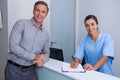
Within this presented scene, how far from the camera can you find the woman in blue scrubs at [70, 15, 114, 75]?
189 cm

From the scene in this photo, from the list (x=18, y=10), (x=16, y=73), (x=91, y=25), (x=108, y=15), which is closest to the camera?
(x=16, y=73)

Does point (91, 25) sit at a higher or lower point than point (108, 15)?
lower

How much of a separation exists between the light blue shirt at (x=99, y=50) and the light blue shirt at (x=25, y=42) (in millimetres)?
494

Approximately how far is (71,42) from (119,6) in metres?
1.16

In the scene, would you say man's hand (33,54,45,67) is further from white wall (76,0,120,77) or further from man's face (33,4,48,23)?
white wall (76,0,120,77)

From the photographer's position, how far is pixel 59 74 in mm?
1627

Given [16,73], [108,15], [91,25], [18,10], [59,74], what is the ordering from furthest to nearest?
[108,15], [18,10], [91,25], [16,73], [59,74]

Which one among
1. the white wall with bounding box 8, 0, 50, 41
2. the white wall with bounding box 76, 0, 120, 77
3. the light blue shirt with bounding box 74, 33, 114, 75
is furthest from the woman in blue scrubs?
the white wall with bounding box 76, 0, 120, 77

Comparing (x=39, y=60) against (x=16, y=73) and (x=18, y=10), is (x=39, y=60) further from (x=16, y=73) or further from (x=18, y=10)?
(x=18, y=10)

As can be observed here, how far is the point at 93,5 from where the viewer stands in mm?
3371

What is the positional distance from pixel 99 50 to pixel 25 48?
0.79 metres

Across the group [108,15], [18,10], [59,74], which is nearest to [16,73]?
[59,74]

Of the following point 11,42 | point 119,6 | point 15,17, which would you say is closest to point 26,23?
point 11,42

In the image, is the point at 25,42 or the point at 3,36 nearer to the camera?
the point at 25,42
